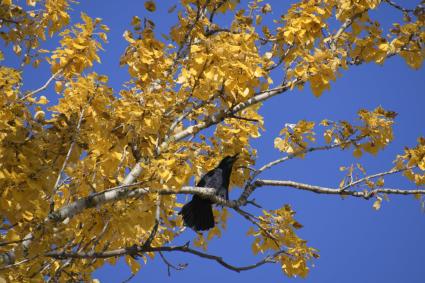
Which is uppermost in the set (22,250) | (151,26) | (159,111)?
(151,26)

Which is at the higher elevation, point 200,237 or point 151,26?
point 151,26

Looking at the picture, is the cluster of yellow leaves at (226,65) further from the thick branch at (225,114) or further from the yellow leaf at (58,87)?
the yellow leaf at (58,87)

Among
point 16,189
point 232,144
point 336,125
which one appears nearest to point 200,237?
point 232,144

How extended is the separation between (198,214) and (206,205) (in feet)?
0.43

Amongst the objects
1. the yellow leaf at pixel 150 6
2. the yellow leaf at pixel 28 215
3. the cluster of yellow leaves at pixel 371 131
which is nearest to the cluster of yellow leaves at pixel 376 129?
the cluster of yellow leaves at pixel 371 131

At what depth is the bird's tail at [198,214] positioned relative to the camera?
533cm

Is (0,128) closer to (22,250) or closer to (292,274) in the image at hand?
(22,250)

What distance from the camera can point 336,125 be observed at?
15.9 ft

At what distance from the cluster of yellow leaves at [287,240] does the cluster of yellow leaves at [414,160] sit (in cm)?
116

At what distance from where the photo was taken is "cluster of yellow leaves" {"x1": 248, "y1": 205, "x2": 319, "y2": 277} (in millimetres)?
4617

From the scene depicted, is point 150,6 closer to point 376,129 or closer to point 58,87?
point 58,87

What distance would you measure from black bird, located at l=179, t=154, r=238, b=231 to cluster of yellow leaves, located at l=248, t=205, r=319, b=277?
728 mm

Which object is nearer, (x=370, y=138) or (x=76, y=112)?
(x=76, y=112)

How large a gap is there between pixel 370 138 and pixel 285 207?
1024mm
